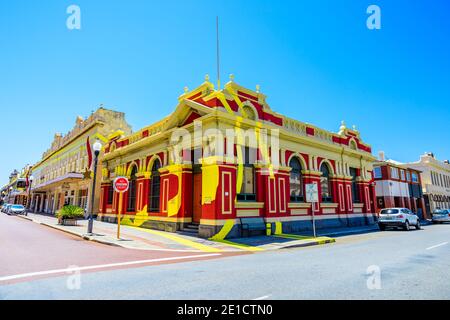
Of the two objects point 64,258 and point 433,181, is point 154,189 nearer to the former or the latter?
point 64,258

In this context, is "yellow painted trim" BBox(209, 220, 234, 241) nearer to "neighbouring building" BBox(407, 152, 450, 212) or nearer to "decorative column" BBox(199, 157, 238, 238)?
"decorative column" BBox(199, 157, 238, 238)

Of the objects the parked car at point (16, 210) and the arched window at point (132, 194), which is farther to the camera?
the parked car at point (16, 210)

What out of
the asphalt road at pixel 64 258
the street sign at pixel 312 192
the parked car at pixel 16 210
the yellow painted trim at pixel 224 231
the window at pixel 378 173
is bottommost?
the asphalt road at pixel 64 258

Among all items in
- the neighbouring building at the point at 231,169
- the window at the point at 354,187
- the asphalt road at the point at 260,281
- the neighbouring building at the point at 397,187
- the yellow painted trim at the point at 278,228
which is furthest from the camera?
the neighbouring building at the point at 397,187

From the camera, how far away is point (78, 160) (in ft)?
113

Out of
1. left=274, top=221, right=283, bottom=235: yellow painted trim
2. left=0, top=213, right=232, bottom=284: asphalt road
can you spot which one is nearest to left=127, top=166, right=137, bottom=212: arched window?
left=0, top=213, right=232, bottom=284: asphalt road

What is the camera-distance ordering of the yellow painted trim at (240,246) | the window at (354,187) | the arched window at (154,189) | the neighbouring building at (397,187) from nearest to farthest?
the yellow painted trim at (240,246) < the arched window at (154,189) < the window at (354,187) < the neighbouring building at (397,187)

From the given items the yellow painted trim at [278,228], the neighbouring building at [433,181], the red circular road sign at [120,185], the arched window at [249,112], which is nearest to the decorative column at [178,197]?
the red circular road sign at [120,185]

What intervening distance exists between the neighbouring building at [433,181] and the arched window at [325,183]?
30.3 m

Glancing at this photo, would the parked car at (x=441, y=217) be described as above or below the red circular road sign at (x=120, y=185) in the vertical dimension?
below

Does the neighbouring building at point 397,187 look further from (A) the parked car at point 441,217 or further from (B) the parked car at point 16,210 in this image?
(B) the parked car at point 16,210

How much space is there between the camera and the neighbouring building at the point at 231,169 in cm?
1402

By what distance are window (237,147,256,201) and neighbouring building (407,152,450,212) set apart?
127 ft
